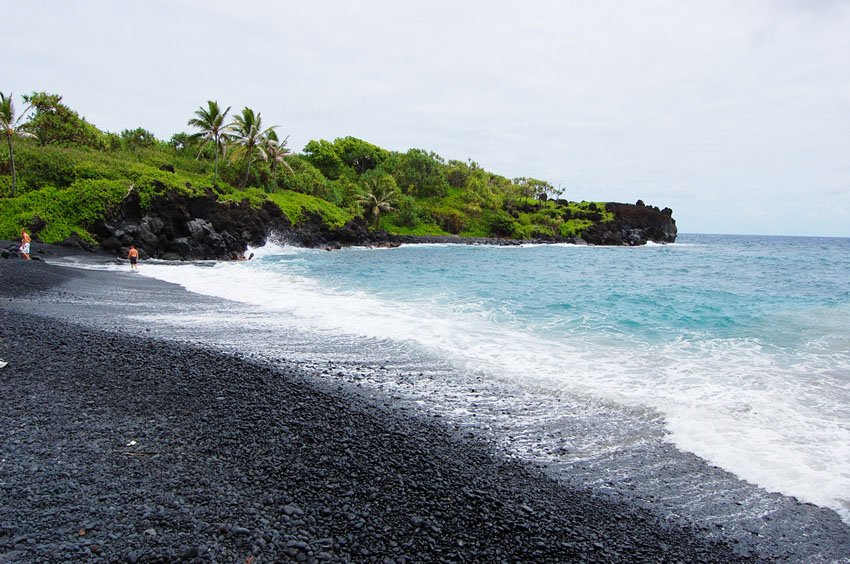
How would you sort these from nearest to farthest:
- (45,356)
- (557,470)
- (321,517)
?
(321,517), (557,470), (45,356)

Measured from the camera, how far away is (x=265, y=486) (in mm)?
4469

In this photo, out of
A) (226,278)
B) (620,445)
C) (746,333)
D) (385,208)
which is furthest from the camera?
(385,208)

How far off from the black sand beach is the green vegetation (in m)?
31.6

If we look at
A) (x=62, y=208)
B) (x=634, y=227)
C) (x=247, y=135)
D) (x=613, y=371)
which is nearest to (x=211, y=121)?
(x=247, y=135)

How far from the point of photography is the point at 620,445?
242 inches

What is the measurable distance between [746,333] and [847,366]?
3.59 metres

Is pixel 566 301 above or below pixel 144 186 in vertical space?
below

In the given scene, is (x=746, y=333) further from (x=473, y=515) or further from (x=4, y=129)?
(x=4, y=129)

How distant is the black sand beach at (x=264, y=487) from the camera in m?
3.70

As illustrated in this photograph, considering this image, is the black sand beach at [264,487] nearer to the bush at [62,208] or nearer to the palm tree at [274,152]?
the bush at [62,208]

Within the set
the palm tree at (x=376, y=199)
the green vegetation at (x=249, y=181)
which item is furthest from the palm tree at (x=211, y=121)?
the palm tree at (x=376, y=199)

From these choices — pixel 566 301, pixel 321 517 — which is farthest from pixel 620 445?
pixel 566 301

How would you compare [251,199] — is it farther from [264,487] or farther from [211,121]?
[264,487]

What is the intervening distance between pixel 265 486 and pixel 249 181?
197ft
